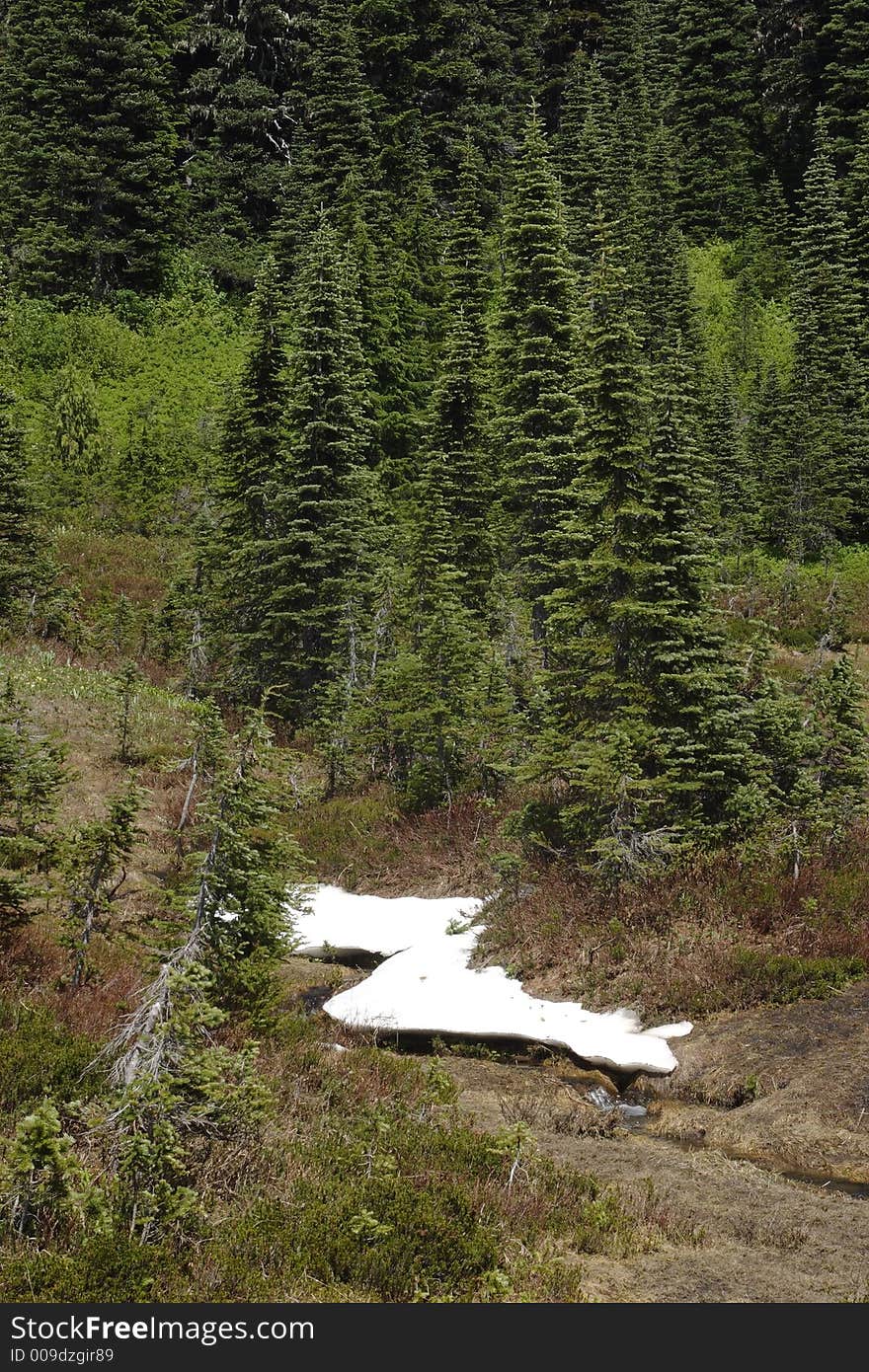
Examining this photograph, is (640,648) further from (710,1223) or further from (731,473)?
(731,473)

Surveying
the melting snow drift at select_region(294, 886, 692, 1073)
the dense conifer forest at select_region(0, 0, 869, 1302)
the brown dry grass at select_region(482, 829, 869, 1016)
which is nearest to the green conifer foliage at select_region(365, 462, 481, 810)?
the dense conifer forest at select_region(0, 0, 869, 1302)

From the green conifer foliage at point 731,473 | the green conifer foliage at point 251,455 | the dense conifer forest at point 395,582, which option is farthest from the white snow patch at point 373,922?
the green conifer foliage at point 731,473

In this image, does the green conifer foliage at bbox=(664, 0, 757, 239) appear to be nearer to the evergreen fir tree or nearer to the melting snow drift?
the evergreen fir tree

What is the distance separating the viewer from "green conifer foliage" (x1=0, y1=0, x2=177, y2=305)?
44125 mm

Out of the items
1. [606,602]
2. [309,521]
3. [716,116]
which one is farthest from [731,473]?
[716,116]

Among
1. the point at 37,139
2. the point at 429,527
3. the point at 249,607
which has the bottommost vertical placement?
the point at 249,607

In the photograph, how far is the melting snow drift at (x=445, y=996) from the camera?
12.3m

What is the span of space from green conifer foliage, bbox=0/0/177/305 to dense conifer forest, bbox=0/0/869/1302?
11.6 inches

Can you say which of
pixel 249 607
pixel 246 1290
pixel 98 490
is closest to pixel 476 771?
pixel 249 607

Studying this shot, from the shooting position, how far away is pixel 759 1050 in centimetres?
1151

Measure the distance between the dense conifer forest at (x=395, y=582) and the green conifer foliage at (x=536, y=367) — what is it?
0.13 meters

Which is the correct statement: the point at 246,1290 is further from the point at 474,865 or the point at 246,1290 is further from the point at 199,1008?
the point at 474,865
